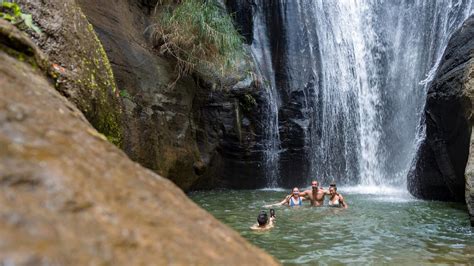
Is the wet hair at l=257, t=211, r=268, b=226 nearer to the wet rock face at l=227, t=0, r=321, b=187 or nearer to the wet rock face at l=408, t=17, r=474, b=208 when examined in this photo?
the wet rock face at l=408, t=17, r=474, b=208

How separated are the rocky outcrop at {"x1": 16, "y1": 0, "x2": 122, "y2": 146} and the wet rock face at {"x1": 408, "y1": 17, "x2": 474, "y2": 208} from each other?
873 centimetres

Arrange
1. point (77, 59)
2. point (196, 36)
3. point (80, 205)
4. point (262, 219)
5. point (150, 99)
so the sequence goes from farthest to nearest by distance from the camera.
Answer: point (196, 36) → point (150, 99) → point (262, 219) → point (77, 59) → point (80, 205)

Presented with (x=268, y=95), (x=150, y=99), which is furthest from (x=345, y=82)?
(x=150, y=99)

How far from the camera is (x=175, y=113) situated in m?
13.4

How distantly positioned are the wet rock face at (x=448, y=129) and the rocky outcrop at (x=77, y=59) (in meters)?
8.73

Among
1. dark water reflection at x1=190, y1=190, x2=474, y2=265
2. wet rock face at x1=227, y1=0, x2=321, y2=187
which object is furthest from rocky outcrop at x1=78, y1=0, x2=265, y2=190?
dark water reflection at x1=190, y1=190, x2=474, y2=265

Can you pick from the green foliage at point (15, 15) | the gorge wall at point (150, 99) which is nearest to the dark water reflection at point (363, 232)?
the gorge wall at point (150, 99)

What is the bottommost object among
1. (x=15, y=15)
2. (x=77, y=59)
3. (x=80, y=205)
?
(x=80, y=205)

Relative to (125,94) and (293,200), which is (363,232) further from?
(125,94)

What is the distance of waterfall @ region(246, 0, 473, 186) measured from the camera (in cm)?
1839

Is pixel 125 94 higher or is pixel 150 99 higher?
pixel 150 99

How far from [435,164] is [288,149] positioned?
657cm

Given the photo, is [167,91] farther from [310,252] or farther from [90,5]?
[310,252]

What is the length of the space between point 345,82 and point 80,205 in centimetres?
1998
